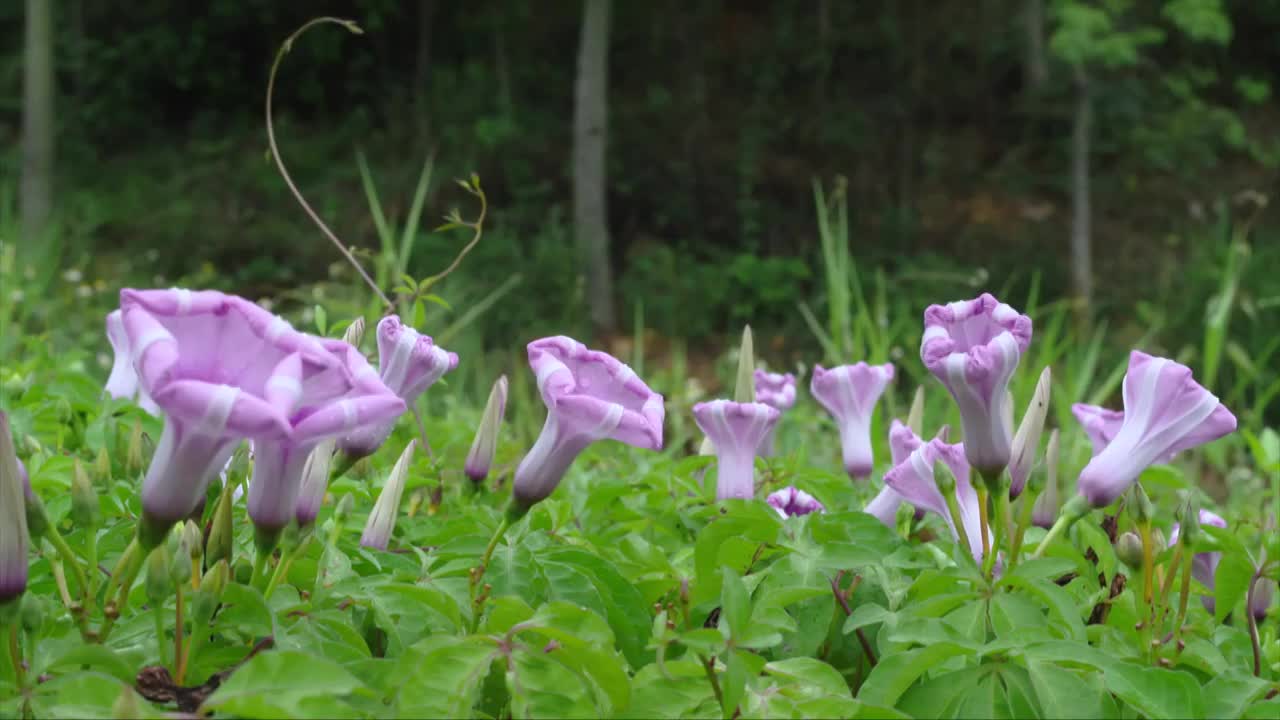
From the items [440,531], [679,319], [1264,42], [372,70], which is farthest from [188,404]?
[1264,42]

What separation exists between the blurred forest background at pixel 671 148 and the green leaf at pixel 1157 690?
9523mm

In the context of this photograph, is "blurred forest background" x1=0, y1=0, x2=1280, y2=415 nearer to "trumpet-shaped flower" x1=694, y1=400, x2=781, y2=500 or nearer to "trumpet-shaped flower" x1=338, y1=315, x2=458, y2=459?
"trumpet-shaped flower" x1=694, y1=400, x2=781, y2=500

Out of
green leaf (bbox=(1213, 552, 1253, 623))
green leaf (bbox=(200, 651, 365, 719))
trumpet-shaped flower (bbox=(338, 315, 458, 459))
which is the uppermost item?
trumpet-shaped flower (bbox=(338, 315, 458, 459))

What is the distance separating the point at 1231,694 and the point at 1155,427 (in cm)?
28

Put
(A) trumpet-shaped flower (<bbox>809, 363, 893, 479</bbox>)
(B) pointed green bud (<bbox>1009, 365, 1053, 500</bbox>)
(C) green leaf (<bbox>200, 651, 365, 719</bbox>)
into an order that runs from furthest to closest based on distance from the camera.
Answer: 1. (A) trumpet-shaped flower (<bbox>809, 363, 893, 479</bbox>)
2. (B) pointed green bud (<bbox>1009, 365, 1053, 500</bbox>)
3. (C) green leaf (<bbox>200, 651, 365, 719</bbox>)

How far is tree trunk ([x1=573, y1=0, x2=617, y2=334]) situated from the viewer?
11422 millimetres

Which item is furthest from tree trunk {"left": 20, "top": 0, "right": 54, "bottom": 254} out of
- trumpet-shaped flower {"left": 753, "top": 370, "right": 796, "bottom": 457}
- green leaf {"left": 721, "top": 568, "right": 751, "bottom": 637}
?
green leaf {"left": 721, "top": 568, "right": 751, "bottom": 637}

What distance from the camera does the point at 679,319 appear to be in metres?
12.3

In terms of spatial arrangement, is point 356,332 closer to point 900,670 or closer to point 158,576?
point 158,576

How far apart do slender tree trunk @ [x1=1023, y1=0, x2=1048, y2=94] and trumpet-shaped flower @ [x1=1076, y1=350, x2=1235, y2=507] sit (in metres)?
11.9

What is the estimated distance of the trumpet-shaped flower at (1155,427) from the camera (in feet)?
3.79

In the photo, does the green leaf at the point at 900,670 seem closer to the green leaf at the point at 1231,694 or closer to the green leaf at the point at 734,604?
the green leaf at the point at 734,604

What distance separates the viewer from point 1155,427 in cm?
117

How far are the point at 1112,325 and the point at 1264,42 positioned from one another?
658cm
